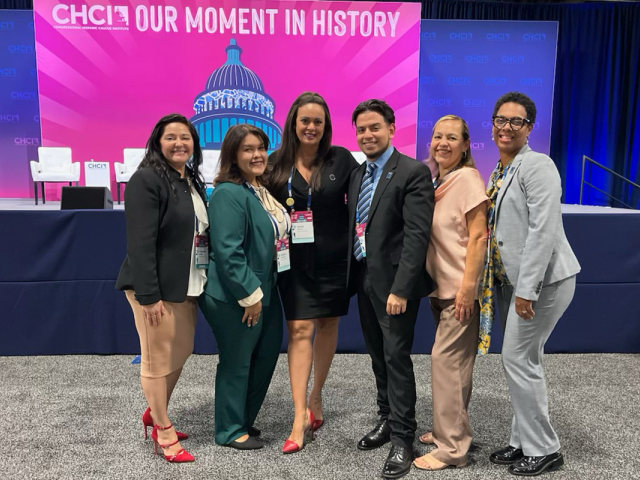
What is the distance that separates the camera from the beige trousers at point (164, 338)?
6.45ft

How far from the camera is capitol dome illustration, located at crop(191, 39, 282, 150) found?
8508mm

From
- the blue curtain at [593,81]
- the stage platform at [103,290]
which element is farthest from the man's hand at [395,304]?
the blue curtain at [593,81]

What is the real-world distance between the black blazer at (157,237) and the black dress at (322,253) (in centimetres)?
45

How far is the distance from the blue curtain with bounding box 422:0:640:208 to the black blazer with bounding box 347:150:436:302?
887cm

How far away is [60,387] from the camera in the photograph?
2.73 meters

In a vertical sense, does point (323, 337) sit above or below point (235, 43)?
below

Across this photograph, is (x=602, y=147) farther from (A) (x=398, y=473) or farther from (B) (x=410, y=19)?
(A) (x=398, y=473)

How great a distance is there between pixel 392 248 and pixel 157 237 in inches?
37.8

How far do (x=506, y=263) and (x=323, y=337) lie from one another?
0.93m

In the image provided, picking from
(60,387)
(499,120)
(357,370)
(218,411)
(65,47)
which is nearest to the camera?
(499,120)

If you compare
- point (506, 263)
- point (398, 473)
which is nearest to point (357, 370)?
point (398, 473)

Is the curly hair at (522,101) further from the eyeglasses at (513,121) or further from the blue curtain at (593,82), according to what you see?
the blue curtain at (593,82)

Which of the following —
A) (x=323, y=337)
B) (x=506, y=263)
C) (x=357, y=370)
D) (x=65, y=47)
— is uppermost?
(x=65, y=47)

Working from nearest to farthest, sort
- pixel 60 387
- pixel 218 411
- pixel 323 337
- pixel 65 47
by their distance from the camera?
pixel 218 411, pixel 323 337, pixel 60 387, pixel 65 47
